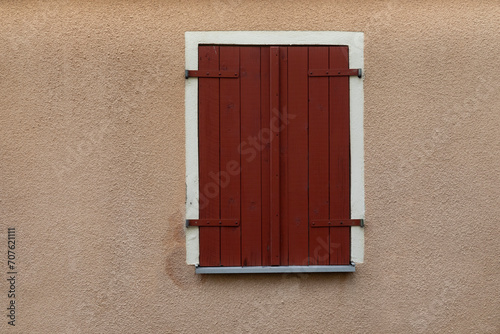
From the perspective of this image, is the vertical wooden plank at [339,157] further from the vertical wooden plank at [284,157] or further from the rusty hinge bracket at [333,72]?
the vertical wooden plank at [284,157]

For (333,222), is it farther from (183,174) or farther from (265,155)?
(183,174)

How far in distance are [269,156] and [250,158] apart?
0.15m

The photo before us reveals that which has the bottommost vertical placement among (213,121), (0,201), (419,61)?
(0,201)

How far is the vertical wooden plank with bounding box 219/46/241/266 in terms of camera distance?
310cm

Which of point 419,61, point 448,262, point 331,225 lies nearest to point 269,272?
point 331,225

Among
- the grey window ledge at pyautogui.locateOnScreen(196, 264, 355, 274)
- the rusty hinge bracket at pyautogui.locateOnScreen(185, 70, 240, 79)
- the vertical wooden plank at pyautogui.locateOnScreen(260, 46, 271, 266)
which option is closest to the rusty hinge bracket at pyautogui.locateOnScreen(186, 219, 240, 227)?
the vertical wooden plank at pyautogui.locateOnScreen(260, 46, 271, 266)

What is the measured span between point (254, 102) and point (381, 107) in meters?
0.98

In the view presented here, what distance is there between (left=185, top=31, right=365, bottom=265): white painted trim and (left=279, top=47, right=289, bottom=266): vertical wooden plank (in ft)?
0.62

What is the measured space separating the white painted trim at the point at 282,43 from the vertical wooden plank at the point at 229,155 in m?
0.17

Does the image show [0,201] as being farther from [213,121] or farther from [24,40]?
[213,121]

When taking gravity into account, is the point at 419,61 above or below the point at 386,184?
above

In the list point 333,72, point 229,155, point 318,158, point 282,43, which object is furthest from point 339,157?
point 282,43

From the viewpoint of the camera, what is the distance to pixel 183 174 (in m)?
3.10

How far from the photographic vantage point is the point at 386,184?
311 centimetres
